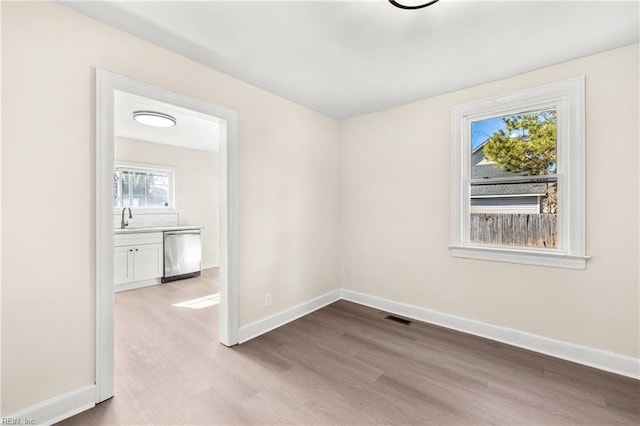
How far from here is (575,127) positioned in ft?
7.68

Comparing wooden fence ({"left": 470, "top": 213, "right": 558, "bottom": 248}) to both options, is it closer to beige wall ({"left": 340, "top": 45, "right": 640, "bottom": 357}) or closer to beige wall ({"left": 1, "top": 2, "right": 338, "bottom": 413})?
beige wall ({"left": 340, "top": 45, "right": 640, "bottom": 357})

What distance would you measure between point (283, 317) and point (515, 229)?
100 inches

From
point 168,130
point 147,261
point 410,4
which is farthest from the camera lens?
point 147,261

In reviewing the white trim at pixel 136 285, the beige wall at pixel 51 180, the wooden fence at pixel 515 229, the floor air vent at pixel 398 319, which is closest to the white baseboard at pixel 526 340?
the floor air vent at pixel 398 319

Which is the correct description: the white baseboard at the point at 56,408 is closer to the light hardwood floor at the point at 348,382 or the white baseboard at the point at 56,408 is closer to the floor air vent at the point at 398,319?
the light hardwood floor at the point at 348,382

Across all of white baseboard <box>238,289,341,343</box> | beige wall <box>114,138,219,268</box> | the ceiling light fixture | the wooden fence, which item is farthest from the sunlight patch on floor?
the ceiling light fixture

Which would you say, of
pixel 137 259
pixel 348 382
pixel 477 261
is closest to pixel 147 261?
pixel 137 259

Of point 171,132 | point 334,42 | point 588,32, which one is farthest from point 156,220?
point 588,32

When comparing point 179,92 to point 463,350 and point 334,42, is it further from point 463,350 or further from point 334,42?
point 463,350

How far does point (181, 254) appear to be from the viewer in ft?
16.5

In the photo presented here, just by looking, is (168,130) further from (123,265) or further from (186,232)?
(123,265)

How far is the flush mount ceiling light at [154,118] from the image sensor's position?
3.47 meters

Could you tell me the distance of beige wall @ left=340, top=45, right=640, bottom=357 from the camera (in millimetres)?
2176

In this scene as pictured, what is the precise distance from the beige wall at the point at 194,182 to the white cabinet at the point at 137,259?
1072 mm
